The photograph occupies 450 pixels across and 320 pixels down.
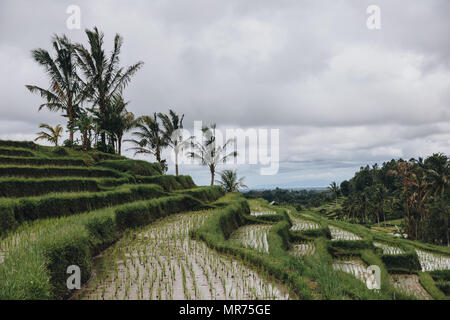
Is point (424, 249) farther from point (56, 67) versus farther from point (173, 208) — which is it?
point (56, 67)

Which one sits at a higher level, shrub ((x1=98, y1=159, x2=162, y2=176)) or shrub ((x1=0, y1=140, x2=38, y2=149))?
shrub ((x1=0, y1=140, x2=38, y2=149))

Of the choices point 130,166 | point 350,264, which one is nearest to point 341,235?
point 350,264

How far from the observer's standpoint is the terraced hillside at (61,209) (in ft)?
10.5

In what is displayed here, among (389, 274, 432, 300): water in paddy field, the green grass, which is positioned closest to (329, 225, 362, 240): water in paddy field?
(389, 274, 432, 300): water in paddy field

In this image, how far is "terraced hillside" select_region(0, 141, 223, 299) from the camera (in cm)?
319

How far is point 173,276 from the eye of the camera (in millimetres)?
4012

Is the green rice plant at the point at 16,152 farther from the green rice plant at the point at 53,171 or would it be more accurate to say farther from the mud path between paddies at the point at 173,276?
the mud path between paddies at the point at 173,276

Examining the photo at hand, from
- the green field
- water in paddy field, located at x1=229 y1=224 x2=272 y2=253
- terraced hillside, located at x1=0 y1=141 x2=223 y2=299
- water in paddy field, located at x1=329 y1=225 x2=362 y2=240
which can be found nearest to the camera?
terraced hillside, located at x1=0 y1=141 x2=223 y2=299

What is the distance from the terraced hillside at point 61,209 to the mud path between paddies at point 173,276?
38cm

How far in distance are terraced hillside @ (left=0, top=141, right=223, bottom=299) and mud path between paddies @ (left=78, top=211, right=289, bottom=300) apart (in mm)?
378

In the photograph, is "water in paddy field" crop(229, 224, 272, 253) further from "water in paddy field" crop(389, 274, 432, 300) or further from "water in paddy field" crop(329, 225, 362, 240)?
"water in paddy field" crop(389, 274, 432, 300)

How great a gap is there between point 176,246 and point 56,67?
1486 centimetres

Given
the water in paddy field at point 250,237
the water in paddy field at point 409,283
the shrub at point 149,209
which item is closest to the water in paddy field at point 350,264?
the water in paddy field at point 409,283

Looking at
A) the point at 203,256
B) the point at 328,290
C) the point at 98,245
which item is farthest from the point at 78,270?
the point at 328,290
